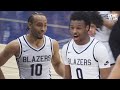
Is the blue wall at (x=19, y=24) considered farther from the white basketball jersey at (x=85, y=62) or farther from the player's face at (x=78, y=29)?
the white basketball jersey at (x=85, y=62)

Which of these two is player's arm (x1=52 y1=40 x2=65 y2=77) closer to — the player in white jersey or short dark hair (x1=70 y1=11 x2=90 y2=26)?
the player in white jersey

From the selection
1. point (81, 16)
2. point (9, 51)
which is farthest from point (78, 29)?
point (9, 51)

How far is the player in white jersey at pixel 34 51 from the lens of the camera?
302 centimetres

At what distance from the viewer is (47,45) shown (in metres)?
3.14

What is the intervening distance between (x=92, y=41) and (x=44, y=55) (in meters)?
0.42

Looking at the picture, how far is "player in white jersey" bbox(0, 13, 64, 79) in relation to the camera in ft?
9.90

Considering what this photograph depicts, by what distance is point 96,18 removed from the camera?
9.90ft

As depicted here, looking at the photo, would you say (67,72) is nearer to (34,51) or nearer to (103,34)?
(34,51)

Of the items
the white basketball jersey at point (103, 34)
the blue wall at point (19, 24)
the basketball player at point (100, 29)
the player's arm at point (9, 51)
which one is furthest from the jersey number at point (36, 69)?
the white basketball jersey at point (103, 34)

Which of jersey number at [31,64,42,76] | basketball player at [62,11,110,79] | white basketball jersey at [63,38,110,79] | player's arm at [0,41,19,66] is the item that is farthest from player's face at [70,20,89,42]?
player's arm at [0,41,19,66]

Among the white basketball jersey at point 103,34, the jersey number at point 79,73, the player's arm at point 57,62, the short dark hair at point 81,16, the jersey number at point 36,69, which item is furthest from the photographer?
the white basketball jersey at point 103,34

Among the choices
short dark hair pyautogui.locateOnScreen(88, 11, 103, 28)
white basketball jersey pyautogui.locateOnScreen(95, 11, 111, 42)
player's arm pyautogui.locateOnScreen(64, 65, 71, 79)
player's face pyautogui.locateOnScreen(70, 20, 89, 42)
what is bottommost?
player's arm pyautogui.locateOnScreen(64, 65, 71, 79)
